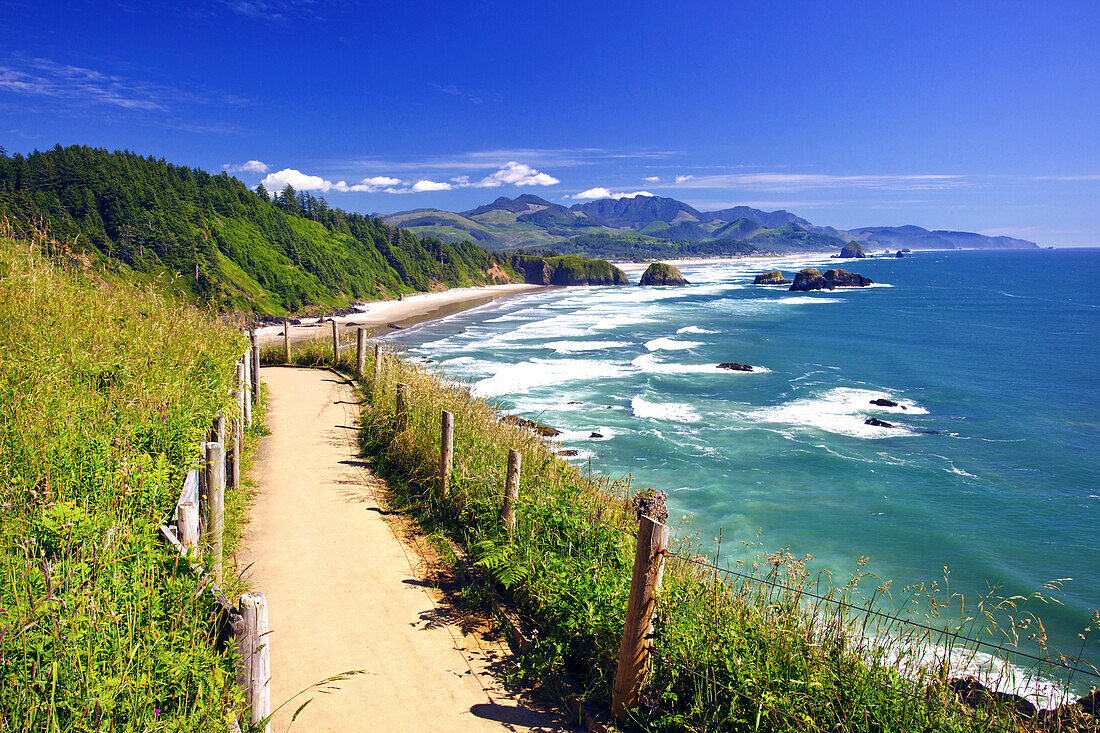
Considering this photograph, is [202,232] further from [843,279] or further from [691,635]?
[843,279]

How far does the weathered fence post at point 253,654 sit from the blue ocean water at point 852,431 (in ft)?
26.7

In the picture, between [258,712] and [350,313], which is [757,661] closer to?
[258,712]

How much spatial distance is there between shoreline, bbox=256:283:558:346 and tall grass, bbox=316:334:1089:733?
39184 mm

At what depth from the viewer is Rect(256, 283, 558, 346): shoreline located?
55.8m

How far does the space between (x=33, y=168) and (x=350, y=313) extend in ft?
121

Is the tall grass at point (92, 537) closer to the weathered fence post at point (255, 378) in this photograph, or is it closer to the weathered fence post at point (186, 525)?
the weathered fence post at point (186, 525)

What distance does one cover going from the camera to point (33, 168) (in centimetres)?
6600

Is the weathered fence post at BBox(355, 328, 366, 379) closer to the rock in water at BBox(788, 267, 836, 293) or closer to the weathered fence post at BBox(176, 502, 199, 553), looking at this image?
the weathered fence post at BBox(176, 502, 199, 553)

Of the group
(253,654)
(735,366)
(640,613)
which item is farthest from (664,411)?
(253,654)

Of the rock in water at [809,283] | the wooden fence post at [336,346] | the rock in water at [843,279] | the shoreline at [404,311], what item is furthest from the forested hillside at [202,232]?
the rock in water at [843,279]

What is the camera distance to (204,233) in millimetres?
72938

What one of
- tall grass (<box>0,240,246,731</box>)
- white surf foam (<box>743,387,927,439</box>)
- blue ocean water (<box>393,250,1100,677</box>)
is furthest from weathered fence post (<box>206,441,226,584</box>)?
white surf foam (<box>743,387,927,439</box>)

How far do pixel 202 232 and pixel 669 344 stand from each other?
6005 centimetres

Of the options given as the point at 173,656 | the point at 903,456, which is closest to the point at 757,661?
the point at 173,656
